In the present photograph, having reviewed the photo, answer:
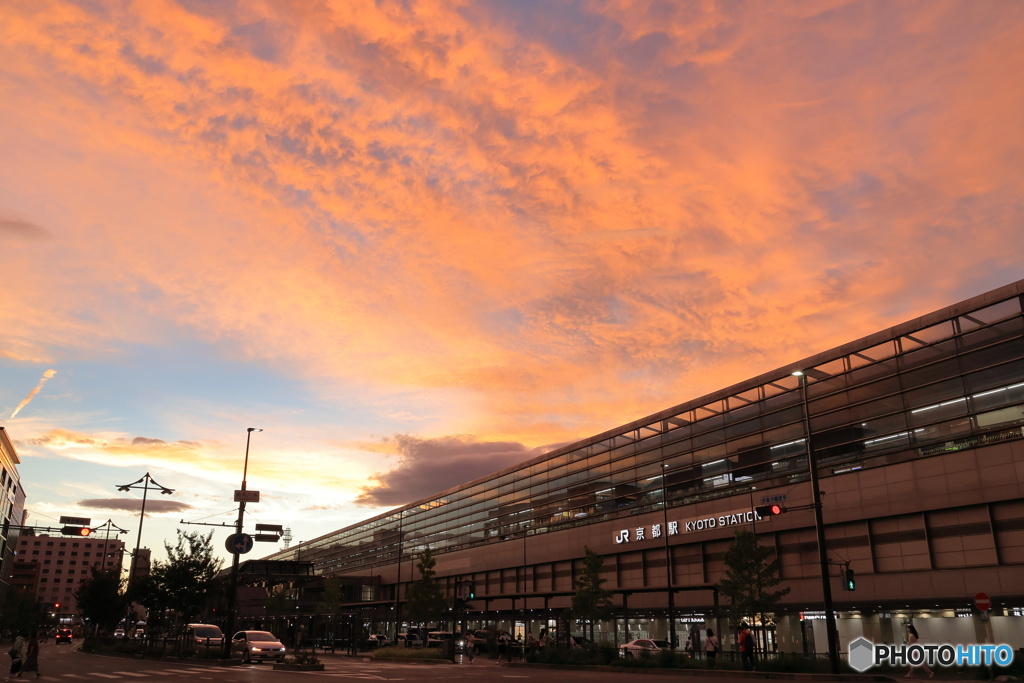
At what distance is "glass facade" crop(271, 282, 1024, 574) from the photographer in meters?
38.9

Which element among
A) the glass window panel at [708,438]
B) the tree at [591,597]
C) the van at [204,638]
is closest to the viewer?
the van at [204,638]

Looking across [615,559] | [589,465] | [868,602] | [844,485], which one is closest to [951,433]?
[844,485]

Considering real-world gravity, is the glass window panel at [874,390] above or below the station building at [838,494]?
above

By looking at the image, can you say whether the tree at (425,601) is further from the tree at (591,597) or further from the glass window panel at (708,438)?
the glass window panel at (708,438)

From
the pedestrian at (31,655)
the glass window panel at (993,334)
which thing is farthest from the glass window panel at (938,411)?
the pedestrian at (31,655)

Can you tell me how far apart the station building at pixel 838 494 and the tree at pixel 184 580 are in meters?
16.3

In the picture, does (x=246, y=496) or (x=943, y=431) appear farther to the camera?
(x=943, y=431)

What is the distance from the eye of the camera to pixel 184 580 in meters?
43.9

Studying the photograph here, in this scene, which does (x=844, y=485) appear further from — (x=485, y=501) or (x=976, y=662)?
(x=485, y=501)

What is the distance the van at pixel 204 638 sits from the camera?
139 feet

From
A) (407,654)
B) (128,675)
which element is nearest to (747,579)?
(407,654)

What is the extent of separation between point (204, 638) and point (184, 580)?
4.66m

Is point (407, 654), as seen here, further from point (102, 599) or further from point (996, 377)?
point (996, 377)

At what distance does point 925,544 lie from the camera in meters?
40.7
